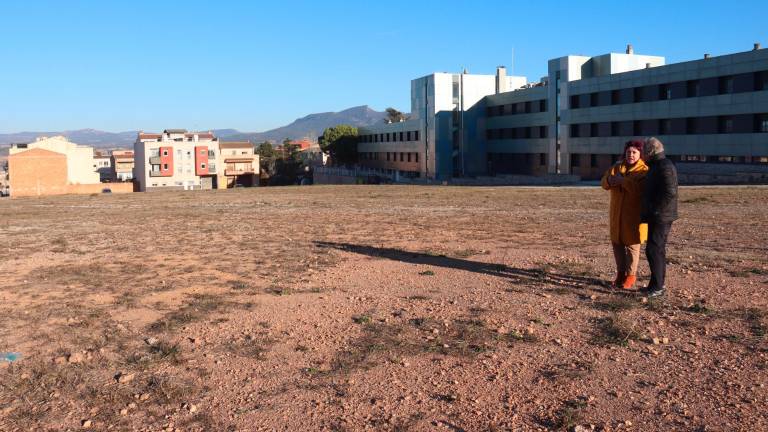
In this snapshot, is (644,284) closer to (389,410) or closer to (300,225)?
(389,410)

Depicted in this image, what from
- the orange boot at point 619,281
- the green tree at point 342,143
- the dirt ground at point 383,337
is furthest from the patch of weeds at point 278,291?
the green tree at point 342,143

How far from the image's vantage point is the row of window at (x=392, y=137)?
81.2m

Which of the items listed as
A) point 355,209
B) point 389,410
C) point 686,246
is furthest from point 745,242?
point 355,209

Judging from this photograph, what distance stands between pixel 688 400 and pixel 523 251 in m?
6.52

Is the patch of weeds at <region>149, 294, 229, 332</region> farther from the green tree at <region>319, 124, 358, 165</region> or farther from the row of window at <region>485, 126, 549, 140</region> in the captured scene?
the green tree at <region>319, 124, 358, 165</region>

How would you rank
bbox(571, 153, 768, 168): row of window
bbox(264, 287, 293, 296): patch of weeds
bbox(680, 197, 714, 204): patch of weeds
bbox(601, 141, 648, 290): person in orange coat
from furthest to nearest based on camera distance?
1. bbox(571, 153, 768, 168): row of window
2. bbox(680, 197, 714, 204): patch of weeds
3. bbox(264, 287, 293, 296): patch of weeds
4. bbox(601, 141, 648, 290): person in orange coat

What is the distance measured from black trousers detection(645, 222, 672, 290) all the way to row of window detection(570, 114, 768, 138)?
4083 centimetres

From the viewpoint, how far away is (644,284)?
827 cm

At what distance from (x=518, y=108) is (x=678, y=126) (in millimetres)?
22339

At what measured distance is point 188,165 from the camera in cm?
9706

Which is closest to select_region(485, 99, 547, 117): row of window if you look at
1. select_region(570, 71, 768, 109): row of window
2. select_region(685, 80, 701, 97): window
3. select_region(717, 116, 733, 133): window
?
select_region(570, 71, 768, 109): row of window

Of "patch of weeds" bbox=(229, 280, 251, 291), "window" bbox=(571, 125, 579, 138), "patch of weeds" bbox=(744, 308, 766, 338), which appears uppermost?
"window" bbox=(571, 125, 579, 138)

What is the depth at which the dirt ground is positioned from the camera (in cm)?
465

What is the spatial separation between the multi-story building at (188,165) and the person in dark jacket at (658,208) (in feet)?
292
